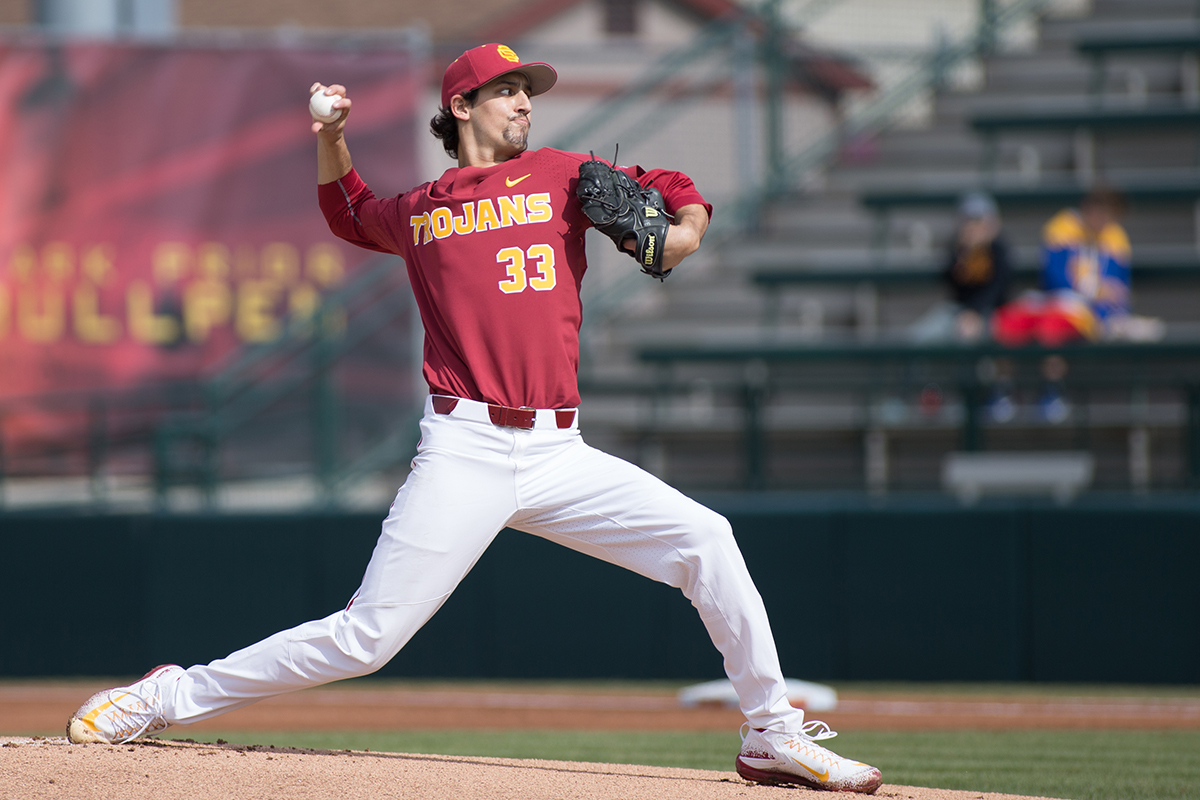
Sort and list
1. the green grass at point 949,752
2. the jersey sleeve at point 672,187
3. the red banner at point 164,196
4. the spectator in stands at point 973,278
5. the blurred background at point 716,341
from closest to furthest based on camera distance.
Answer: the jersey sleeve at point 672,187
the green grass at point 949,752
the blurred background at point 716,341
the spectator in stands at point 973,278
the red banner at point 164,196

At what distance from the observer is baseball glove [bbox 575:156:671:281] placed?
369 centimetres

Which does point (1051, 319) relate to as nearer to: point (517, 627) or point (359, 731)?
point (517, 627)

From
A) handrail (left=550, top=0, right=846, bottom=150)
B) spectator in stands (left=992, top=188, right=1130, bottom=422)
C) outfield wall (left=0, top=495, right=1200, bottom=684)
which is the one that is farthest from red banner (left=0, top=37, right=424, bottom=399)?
spectator in stands (left=992, top=188, right=1130, bottom=422)

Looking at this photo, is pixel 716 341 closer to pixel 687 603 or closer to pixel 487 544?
pixel 687 603

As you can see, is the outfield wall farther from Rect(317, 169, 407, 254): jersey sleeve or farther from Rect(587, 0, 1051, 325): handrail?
Rect(317, 169, 407, 254): jersey sleeve

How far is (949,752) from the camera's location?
5766 mm

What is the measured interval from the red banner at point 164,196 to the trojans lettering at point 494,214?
802 centimetres

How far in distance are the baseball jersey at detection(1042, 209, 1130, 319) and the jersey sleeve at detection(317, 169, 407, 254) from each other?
718 centimetres

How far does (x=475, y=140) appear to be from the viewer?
4.03m

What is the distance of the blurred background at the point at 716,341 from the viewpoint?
26.7ft

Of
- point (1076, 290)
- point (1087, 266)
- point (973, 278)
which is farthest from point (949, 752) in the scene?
point (1087, 266)

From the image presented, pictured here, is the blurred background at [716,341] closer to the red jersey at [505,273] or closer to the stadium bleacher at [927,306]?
the stadium bleacher at [927,306]

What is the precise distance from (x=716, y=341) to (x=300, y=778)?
808cm

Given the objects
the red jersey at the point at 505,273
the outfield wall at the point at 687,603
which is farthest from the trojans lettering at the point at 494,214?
the outfield wall at the point at 687,603
